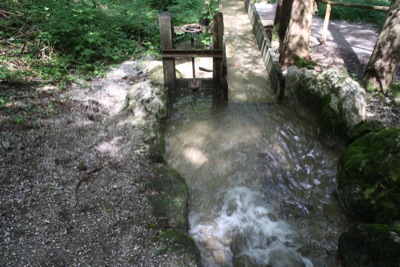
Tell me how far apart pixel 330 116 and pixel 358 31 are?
326 inches

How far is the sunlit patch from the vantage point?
5.78 m

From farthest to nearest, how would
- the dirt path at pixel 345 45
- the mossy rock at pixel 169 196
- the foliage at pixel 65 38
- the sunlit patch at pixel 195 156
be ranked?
1. the dirt path at pixel 345 45
2. the foliage at pixel 65 38
3. the sunlit patch at pixel 195 156
4. the mossy rock at pixel 169 196

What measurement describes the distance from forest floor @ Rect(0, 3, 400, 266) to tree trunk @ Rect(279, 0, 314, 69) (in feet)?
8.72

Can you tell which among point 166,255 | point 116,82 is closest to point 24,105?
point 116,82

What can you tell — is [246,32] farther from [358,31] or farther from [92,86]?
[92,86]

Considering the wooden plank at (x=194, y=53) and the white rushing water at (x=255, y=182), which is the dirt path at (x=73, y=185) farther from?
the wooden plank at (x=194, y=53)

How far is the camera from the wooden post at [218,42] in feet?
23.0

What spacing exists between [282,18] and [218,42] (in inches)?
182

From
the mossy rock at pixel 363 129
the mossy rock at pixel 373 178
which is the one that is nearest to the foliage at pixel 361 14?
the mossy rock at pixel 363 129

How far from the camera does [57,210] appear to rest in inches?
Result: 155

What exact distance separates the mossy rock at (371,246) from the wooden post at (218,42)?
193 inches

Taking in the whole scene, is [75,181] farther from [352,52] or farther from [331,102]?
[352,52]

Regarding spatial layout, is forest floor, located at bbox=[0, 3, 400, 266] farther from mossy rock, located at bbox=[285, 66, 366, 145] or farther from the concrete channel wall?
the concrete channel wall

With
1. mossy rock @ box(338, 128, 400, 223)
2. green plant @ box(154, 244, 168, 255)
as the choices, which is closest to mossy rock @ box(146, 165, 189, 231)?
green plant @ box(154, 244, 168, 255)
